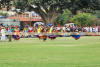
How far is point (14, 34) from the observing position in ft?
121

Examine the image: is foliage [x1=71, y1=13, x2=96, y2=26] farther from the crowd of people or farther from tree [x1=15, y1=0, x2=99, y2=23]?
the crowd of people

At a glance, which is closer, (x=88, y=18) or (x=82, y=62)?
(x=82, y=62)

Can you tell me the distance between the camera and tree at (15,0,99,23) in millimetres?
58312

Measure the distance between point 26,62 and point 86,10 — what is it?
50.0 meters

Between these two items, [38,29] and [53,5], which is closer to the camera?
[38,29]

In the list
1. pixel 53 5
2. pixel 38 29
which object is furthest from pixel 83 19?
pixel 38 29

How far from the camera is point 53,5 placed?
60031 mm

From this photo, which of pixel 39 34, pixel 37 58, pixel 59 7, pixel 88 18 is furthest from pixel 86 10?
pixel 37 58

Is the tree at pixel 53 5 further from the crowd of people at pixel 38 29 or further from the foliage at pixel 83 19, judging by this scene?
the crowd of people at pixel 38 29

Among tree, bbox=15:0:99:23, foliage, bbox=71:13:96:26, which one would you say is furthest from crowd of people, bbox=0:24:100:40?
foliage, bbox=71:13:96:26

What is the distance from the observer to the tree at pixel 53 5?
5831 centimetres

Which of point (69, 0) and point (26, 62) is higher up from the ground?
point (69, 0)

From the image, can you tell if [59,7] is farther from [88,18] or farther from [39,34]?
[39,34]

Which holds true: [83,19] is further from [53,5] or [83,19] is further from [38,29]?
[38,29]
